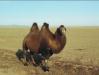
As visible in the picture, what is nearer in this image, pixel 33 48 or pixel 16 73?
pixel 16 73

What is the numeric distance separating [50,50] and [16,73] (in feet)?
4.81

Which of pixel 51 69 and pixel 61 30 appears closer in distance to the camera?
pixel 61 30

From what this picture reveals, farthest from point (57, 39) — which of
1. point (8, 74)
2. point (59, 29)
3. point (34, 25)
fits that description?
point (8, 74)

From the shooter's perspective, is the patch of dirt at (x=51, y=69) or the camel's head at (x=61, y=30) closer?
the patch of dirt at (x=51, y=69)

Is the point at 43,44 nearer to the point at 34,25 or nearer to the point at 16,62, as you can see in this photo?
the point at 34,25

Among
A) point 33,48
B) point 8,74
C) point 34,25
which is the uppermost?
point 34,25

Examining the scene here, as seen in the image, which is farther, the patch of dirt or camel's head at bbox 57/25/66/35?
camel's head at bbox 57/25/66/35

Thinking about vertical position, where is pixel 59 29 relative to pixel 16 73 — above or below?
above

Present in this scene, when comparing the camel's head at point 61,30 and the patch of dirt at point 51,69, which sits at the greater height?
the camel's head at point 61,30

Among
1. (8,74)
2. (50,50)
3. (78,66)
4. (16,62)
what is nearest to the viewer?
(8,74)

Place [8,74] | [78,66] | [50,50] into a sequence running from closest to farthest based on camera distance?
[8,74] < [50,50] < [78,66]

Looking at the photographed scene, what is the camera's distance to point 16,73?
12.3m

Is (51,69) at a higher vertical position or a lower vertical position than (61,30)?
lower

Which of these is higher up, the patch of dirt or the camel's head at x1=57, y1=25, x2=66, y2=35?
the camel's head at x1=57, y1=25, x2=66, y2=35
